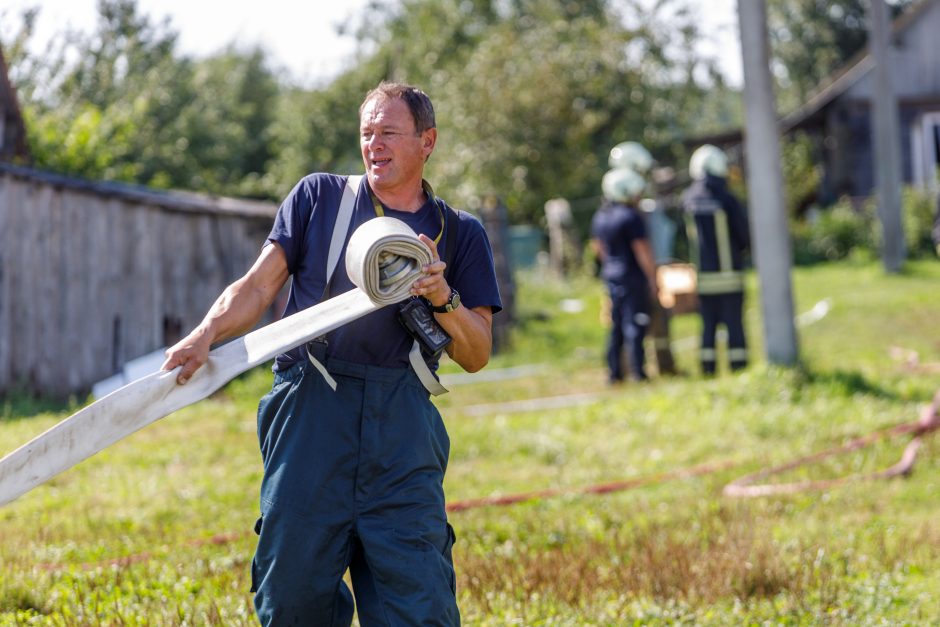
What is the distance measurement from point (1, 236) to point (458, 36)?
30.2m

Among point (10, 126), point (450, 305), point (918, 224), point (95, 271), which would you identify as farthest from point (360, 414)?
point (918, 224)

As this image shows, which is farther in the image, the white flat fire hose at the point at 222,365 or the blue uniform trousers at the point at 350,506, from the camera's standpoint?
the blue uniform trousers at the point at 350,506

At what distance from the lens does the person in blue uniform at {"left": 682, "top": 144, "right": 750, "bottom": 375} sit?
1248 centimetres

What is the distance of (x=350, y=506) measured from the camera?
3.85 meters

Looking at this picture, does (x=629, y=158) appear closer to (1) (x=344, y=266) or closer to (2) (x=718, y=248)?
(2) (x=718, y=248)

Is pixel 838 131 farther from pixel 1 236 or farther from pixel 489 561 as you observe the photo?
pixel 489 561

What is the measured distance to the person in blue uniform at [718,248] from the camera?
1248 centimetres

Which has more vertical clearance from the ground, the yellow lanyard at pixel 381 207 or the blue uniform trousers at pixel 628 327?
the yellow lanyard at pixel 381 207

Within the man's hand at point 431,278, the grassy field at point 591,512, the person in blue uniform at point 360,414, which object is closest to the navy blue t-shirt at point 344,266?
the person in blue uniform at point 360,414

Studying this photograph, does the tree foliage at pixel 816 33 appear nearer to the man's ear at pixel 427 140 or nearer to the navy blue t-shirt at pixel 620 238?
the navy blue t-shirt at pixel 620 238

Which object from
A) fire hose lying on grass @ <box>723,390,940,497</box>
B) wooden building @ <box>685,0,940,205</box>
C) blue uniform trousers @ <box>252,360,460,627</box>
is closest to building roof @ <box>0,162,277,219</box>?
fire hose lying on grass @ <box>723,390,940,497</box>

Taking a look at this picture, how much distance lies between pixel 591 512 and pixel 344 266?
3.72 m

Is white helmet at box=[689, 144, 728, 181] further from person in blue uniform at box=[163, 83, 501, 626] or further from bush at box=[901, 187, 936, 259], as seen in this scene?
bush at box=[901, 187, 936, 259]

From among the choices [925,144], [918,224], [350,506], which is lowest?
[350,506]
